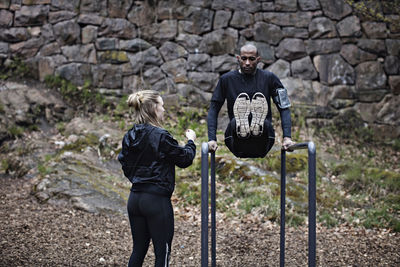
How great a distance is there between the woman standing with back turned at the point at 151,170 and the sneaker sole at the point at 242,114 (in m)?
0.62

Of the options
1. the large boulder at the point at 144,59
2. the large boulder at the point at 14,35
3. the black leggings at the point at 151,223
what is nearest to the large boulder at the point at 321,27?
the large boulder at the point at 144,59

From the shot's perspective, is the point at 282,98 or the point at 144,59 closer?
the point at 282,98

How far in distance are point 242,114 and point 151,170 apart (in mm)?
923

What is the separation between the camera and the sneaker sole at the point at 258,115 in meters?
2.80

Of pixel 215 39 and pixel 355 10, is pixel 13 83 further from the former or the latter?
pixel 355 10

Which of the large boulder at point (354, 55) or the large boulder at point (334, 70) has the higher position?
the large boulder at point (354, 55)

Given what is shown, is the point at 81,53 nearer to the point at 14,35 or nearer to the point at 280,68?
the point at 14,35

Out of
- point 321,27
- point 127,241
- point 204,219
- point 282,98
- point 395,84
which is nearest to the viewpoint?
point 204,219

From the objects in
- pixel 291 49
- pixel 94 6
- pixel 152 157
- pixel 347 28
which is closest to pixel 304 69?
pixel 291 49

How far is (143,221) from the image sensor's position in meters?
2.27

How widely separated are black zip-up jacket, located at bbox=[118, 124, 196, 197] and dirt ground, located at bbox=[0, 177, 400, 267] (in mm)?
1693

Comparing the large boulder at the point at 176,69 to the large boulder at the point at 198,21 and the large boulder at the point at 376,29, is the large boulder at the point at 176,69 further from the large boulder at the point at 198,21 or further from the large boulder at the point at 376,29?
the large boulder at the point at 376,29

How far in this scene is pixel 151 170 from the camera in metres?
2.21

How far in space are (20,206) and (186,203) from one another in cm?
207
